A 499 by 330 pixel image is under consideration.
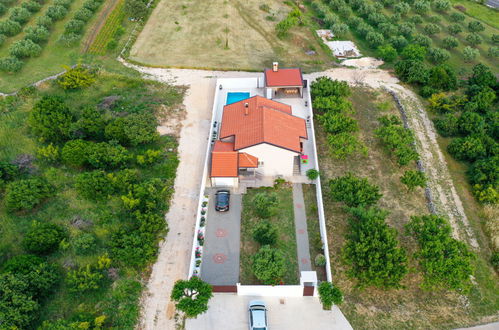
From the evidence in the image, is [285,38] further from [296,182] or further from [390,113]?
[296,182]

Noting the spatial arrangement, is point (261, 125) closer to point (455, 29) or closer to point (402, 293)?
point (402, 293)

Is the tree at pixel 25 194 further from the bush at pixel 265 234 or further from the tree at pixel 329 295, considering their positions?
the tree at pixel 329 295

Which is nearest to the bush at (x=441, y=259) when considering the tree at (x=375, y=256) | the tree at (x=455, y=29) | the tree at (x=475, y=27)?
the tree at (x=375, y=256)

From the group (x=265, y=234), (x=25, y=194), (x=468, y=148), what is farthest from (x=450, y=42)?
(x=25, y=194)

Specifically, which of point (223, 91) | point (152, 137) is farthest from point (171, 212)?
point (223, 91)

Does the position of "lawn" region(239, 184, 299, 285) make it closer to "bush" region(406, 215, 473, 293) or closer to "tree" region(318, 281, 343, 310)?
"tree" region(318, 281, 343, 310)
